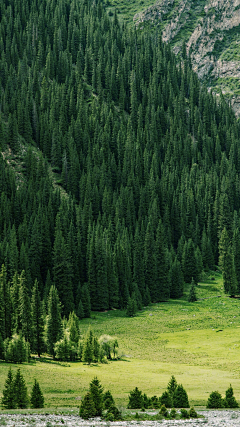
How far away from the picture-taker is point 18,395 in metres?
51.1

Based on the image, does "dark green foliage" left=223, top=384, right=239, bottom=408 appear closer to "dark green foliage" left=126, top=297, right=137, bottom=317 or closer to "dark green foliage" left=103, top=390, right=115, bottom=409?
"dark green foliage" left=103, top=390, right=115, bottom=409

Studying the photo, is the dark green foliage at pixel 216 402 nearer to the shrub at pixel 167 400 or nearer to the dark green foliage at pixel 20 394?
the shrub at pixel 167 400

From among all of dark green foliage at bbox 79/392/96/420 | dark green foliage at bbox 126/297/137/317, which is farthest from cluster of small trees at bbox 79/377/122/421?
dark green foliage at bbox 126/297/137/317

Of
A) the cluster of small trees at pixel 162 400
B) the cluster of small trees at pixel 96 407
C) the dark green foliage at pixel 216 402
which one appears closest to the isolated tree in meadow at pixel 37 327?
the cluster of small trees at pixel 162 400

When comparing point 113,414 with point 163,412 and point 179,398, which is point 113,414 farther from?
point 179,398

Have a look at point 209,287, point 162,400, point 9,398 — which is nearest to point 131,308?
point 209,287

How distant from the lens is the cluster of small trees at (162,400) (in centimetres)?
5206

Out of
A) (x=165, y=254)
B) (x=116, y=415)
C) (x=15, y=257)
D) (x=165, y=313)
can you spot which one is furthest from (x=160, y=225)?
(x=116, y=415)

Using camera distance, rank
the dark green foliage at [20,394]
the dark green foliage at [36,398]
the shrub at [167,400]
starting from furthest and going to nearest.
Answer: the shrub at [167,400] → the dark green foliage at [36,398] → the dark green foliage at [20,394]

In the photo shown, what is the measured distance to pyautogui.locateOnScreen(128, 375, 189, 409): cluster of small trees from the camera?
52.1 metres

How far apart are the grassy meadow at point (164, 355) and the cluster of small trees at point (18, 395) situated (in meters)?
2.66

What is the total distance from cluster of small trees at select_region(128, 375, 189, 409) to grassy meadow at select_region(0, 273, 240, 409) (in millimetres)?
2497

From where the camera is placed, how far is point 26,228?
470 feet

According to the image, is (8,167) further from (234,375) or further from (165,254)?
(234,375)
